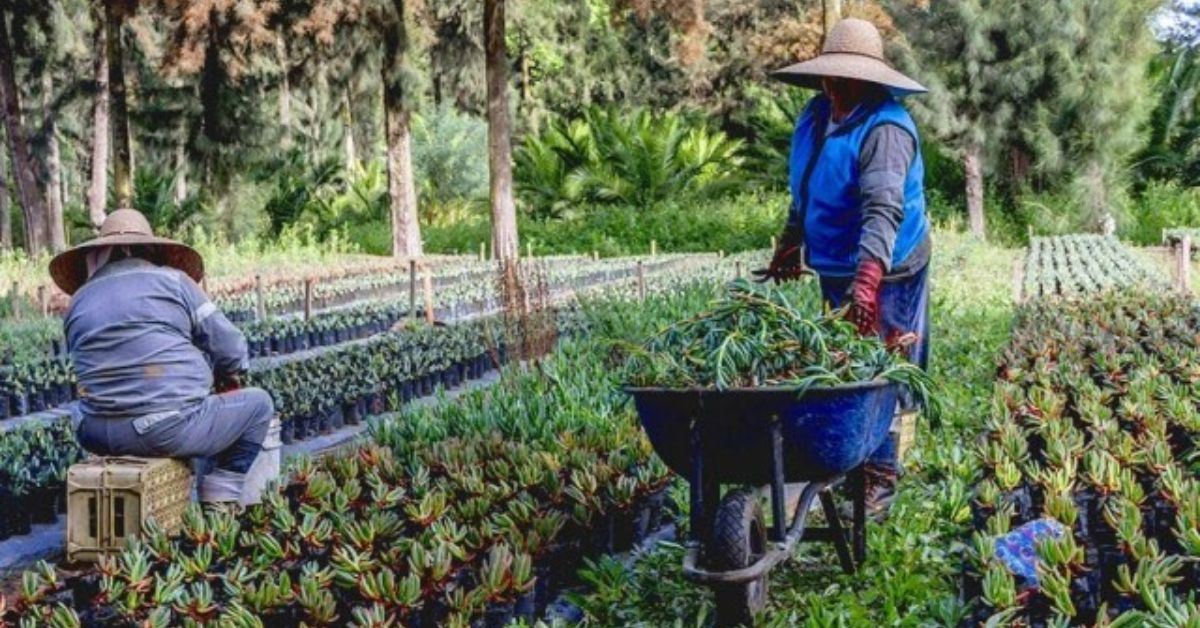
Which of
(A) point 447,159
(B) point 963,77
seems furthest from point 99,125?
(B) point 963,77

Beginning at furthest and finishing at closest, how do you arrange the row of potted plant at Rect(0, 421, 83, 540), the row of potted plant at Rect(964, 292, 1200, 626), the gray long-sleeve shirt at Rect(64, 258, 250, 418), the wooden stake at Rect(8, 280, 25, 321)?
the wooden stake at Rect(8, 280, 25, 321) < the row of potted plant at Rect(0, 421, 83, 540) < the gray long-sleeve shirt at Rect(64, 258, 250, 418) < the row of potted plant at Rect(964, 292, 1200, 626)

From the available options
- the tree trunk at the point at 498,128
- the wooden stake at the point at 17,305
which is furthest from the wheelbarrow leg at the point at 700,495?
the tree trunk at the point at 498,128

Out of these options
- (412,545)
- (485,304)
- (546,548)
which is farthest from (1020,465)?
(485,304)

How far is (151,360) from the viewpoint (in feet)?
15.9

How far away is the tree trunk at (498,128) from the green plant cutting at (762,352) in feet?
60.0

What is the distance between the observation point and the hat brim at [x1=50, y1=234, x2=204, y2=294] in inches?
193

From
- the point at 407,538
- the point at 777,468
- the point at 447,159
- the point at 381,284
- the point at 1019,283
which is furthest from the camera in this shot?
the point at 447,159

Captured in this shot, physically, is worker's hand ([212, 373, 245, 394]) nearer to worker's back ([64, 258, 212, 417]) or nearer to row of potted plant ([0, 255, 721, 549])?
worker's back ([64, 258, 212, 417])

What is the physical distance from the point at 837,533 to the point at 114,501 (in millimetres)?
2431

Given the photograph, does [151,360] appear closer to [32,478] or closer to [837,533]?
[32,478]

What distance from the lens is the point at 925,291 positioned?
508 centimetres

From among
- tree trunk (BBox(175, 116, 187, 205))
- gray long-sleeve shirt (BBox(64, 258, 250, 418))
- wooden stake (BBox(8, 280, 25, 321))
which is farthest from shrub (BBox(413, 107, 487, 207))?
gray long-sleeve shirt (BBox(64, 258, 250, 418))

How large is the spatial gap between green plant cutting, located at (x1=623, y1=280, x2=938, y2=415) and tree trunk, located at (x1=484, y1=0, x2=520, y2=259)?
60.0ft

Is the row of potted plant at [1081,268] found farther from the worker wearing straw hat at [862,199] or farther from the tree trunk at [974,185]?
the worker wearing straw hat at [862,199]
